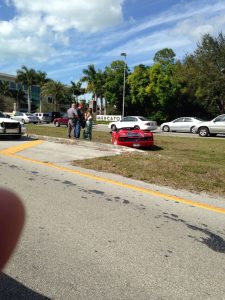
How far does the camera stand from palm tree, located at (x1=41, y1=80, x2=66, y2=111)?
74125 mm

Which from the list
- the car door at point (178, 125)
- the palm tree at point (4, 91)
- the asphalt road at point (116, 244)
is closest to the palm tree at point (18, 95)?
the palm tree at point (4, 91)

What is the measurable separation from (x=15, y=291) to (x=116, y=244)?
1.42 meters

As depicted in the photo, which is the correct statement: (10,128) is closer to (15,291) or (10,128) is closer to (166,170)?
(166,170)

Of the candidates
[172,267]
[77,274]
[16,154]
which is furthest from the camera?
[16,154]

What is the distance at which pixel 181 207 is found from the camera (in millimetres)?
5863

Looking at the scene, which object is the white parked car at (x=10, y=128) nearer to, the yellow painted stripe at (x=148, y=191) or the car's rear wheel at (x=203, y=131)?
the yellow painted stripe at (x=148, y=191)

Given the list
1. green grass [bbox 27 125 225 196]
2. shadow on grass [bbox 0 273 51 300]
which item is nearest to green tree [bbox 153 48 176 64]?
green grass [bbox 27 125 225 196]

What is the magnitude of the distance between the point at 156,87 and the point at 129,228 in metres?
44.0

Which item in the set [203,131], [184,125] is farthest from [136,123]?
[203,131]

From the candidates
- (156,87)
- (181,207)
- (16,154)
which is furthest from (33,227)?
(156,87)

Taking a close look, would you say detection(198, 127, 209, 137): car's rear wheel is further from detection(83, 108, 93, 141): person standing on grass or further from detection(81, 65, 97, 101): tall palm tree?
detection(81, 65, 97, 101): tall palm tree

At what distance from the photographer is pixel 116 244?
419 cm

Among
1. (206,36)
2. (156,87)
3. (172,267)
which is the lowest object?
(172,267)

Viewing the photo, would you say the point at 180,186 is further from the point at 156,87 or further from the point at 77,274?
the point at 156,87
